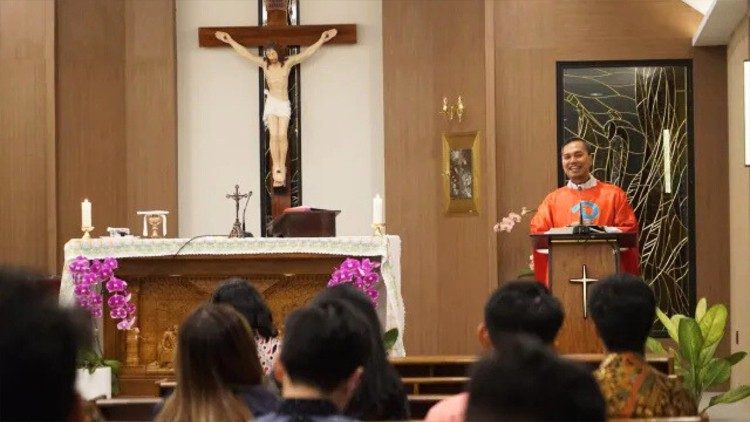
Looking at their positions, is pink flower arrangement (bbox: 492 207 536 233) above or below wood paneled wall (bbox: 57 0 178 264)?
below

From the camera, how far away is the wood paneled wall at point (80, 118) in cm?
1023

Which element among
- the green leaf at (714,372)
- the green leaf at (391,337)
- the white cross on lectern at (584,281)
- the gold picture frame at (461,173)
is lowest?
the green leaf at (714,372)

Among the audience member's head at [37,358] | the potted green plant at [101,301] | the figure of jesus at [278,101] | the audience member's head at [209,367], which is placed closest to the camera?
the audience member's head at [37,358]

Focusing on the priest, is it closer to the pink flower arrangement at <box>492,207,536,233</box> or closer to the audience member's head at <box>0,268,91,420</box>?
the pink flower arrangement at <box>492,207,536,233</box>

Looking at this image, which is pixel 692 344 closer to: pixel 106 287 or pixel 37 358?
pixel 106 287

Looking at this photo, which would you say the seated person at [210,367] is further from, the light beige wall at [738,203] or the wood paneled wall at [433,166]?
the wood paneled wall at [433,166]

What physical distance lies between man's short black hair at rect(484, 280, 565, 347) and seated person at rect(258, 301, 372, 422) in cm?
88

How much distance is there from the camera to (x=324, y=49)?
10.8 meters

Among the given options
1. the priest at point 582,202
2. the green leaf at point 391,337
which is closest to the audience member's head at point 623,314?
the green leaf at point 391,337

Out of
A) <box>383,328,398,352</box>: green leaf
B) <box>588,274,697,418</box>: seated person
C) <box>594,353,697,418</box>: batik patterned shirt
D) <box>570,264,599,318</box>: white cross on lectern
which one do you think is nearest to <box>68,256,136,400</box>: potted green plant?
<box>383,328,398,352</box>: green leaf

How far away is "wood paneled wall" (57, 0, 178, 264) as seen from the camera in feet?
34.5

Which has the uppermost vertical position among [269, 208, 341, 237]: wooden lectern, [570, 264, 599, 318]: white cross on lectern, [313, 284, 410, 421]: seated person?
[269, 208, 341, 237]: wooden lectern

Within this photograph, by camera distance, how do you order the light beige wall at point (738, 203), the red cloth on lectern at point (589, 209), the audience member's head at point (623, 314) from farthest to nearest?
the light beige wall at point (738, 203) < the red cloth on lectern at point (589, 209) < the audience member's head at point (623, 314)

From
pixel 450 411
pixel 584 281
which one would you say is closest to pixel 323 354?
pixel 450 411
